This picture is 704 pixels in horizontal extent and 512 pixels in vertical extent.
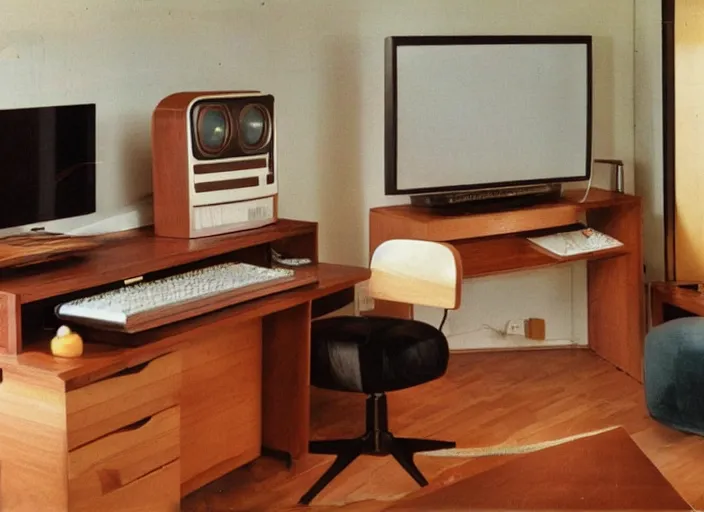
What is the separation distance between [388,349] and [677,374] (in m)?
1.07

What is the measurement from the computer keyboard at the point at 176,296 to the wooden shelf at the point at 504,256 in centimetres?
112

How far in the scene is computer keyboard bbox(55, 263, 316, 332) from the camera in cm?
256

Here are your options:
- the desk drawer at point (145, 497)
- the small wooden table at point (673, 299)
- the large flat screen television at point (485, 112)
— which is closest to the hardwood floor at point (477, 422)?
the small wooden table at point (673, 299)

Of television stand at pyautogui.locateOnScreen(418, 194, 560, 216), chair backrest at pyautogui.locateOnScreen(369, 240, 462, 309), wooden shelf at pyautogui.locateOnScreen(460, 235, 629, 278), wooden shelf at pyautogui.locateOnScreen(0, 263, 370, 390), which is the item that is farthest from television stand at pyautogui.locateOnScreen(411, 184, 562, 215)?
wooden shelf at pyautogui.locateOnScreen(0, 263, 370, 390)

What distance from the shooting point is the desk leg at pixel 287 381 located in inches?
127

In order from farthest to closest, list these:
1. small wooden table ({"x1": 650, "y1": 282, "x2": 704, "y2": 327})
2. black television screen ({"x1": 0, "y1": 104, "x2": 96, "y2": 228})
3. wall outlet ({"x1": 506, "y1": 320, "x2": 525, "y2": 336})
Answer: wall outlet ({"x1": 506, "y1": 320, "x2": 525, "y2": 336}), small wooden table ({"x1": 650, "y1": 282, "x2": 704, "y2": 327}), black television screen ({"x1": 0, "y1": 104, "x2": 96, "y2": 228})

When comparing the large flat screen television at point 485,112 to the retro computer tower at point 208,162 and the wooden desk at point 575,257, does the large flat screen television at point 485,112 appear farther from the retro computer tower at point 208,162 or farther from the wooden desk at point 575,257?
the retro computer tower at point 208,162

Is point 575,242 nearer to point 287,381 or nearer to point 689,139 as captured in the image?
point 689,139

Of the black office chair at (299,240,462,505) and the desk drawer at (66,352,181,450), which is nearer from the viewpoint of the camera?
the desk drawer at (66,352,181,450)

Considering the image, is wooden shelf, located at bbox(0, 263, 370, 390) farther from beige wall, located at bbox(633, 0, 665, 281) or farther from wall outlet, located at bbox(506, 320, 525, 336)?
beige wall, located at bbox(633, 0, 665, 281)

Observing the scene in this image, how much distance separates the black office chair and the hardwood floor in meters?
0.07

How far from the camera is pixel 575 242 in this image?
13.7 feet

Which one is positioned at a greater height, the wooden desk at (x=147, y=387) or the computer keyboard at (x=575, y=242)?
the computer keyboard at (x=575, y=242)

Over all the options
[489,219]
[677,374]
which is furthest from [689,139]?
[677,374]
